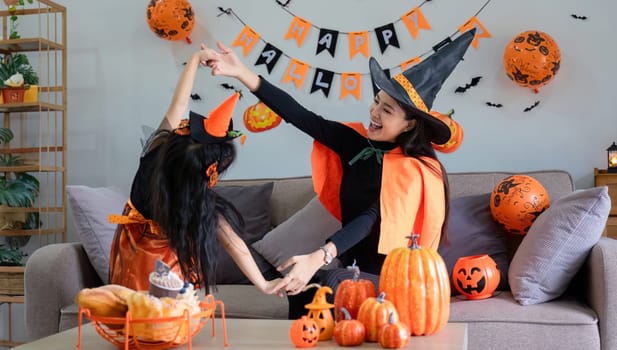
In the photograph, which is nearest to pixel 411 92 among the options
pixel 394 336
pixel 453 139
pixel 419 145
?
pixel 419 145

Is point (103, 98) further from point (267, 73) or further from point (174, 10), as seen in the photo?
point (267, 73)

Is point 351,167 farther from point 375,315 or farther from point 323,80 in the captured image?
point 323,80

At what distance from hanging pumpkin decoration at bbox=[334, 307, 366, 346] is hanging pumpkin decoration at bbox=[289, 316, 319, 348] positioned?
5 centimetres

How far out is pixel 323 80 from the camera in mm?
3717

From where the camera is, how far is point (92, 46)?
416cm

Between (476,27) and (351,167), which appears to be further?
(476,27)

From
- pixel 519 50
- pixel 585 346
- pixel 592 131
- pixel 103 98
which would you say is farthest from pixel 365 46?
Answer: pixel 585 346

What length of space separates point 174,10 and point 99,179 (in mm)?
1073

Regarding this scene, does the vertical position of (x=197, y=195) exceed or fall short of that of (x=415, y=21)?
it falls short

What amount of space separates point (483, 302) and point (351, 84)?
5.09 feet

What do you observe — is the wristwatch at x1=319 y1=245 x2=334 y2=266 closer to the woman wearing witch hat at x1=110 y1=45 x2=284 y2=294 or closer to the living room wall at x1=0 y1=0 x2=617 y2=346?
the woman wearing witch hat at x1=110 y1=45 x2=284 y2=294

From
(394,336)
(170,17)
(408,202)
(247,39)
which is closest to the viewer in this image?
(394,336)

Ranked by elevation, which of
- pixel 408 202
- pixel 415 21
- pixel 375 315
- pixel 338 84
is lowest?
pixel 375 315

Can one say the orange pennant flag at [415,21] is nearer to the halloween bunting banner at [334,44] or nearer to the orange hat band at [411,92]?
the halloween bunting banner at [334,44]
